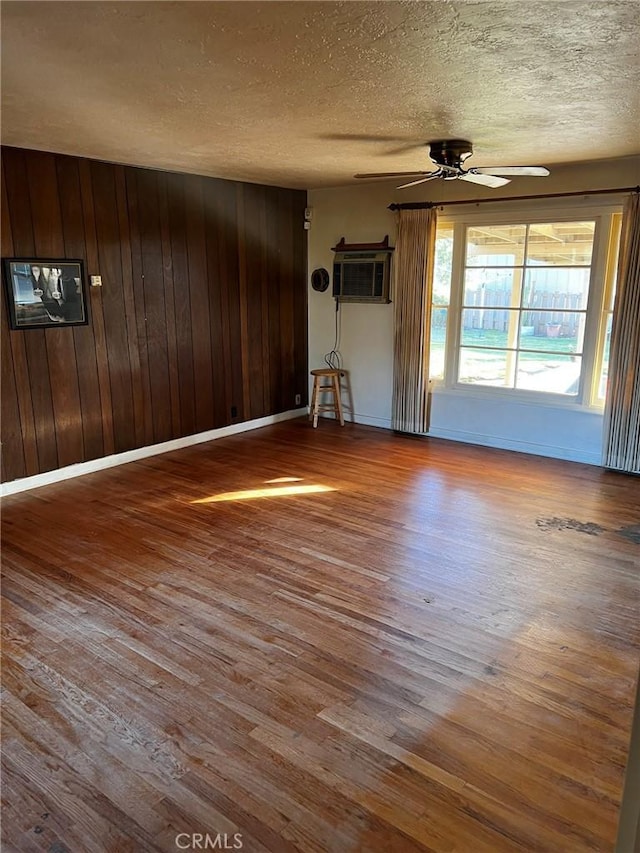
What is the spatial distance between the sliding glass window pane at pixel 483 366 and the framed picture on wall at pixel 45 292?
349 cm

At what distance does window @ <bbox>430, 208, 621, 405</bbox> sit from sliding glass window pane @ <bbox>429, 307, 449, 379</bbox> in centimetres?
1

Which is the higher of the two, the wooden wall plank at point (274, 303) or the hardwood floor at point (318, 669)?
the wooden wall plank at point (274, 303)

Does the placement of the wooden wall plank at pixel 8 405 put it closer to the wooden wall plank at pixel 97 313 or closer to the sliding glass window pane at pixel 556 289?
the wooden wall plank at pixel 97 313

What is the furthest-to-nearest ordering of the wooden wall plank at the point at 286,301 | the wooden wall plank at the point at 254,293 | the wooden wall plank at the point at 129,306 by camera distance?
the wooden wall plank at the point at 286,301 → the wooden wall plank at the point at 254,293 → the wooden wall plank at the point at 129,306

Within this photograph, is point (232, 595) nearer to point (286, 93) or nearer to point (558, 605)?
point (558, 605)

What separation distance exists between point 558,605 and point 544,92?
2476 millimetres

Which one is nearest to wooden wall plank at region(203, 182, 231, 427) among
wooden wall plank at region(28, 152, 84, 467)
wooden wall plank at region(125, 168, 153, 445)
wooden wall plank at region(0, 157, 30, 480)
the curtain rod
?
wooden wall plank at region(125, 168, 153, 445)

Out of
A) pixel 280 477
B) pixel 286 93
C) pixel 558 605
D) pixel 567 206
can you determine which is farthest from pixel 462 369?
pixel 286 93

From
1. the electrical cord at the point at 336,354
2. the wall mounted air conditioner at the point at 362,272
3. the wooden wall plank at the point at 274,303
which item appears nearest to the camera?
the wall mounted air conditioner at the point at 362,272

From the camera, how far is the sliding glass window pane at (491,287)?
17.6ft

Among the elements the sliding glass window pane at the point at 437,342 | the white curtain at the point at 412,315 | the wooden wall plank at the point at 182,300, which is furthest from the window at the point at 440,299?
the wooden wall plank at the point at 182,300

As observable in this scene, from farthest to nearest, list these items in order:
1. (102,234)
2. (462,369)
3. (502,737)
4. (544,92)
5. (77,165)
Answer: (462,369)
(102,234)
(77,165)
(544,92)
(502,737)

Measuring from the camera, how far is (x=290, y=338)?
21.9 ft

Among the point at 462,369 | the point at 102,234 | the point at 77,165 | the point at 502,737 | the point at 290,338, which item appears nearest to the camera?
the point at 502,737
